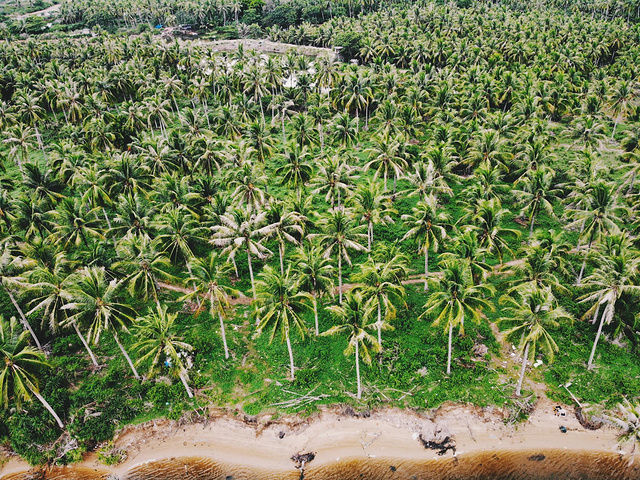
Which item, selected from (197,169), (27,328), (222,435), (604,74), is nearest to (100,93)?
(197,169)

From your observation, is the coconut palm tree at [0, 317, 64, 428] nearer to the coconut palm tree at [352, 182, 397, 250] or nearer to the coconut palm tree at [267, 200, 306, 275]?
the coconut palm tree at [267, 200, 306, 275]

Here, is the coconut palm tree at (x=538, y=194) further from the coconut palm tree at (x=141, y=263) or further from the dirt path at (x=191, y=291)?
the coconut palm tree at (x=141, y=263)

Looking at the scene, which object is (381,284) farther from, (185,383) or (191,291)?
(191,291)

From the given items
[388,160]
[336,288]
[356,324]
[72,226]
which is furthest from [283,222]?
[72,226]

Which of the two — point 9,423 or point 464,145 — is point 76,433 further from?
point 464,145

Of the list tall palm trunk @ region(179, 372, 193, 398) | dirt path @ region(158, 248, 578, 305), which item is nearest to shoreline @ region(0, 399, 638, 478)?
tall palm trunk @ region(179, 372, 193, 398)

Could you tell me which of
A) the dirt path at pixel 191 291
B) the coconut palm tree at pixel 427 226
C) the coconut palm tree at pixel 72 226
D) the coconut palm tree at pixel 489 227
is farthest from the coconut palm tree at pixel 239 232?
the coconut palm tree at pixel 489 227
